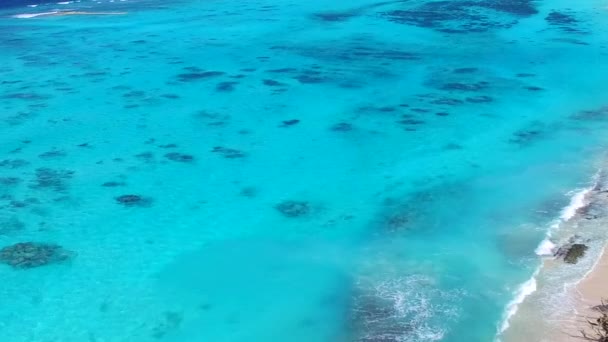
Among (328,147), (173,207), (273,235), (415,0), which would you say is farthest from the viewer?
(415,0)

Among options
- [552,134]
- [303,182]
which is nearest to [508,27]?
[552,134]

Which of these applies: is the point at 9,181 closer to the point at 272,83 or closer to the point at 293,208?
the point at 293,208

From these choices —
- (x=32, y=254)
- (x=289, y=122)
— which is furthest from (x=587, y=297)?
(x=289, y=122)

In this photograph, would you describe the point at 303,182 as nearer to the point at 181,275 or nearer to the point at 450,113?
the point at 181,275

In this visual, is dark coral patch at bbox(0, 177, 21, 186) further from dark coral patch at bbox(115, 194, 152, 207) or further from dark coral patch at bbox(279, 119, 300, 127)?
dark coral patch at bbox(279, 119, 300, 127)

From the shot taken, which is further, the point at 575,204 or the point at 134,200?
the point at 134,200

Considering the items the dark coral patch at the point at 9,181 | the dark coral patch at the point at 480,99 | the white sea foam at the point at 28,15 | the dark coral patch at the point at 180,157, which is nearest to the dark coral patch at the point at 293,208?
the dark coral patch at the point at 180,157
